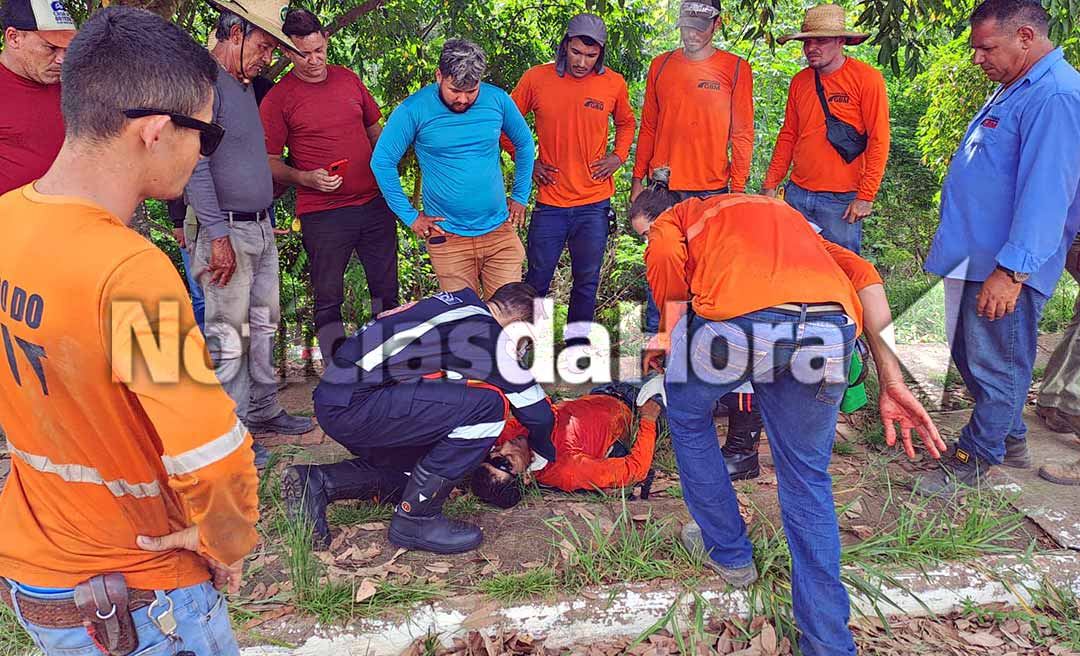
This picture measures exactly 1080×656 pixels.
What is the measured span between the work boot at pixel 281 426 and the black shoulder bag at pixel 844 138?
145 inches

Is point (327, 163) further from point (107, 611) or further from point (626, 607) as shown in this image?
point (107, 611)

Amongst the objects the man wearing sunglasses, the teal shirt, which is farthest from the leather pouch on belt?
the teal shirt

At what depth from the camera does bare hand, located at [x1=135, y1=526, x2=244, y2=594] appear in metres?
1.53

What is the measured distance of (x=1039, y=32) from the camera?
11.4 ft

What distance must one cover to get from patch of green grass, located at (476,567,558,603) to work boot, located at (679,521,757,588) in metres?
0.60

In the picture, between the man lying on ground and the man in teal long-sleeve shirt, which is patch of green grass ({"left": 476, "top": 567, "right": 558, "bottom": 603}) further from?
the man in teal long-sleeve shirt

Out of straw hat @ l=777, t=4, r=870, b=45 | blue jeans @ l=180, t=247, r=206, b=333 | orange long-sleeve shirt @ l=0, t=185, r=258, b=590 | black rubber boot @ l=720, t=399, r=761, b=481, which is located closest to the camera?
orange long-sleeve shirt @ l=0, t=185, r=258, b=590

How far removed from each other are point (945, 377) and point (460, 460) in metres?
3.77

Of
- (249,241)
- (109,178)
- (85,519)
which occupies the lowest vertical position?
(85,519)

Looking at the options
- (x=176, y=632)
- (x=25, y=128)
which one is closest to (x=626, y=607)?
(x=176, y=632)

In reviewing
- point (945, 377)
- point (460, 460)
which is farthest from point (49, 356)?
point (945, 377)

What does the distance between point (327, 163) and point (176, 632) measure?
3.50 meters

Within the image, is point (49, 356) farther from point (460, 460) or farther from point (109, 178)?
point (460, 460)

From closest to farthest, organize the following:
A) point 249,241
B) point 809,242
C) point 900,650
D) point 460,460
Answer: point 809,242
point 900,650
point 460,460
point 249,241
